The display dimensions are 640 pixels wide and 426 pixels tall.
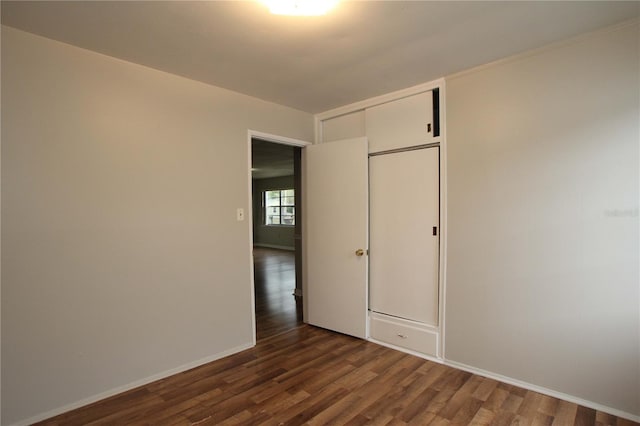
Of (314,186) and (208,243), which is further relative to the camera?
(314,186)

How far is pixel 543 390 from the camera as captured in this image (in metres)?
2.34

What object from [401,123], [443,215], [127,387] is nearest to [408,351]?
[443,215]

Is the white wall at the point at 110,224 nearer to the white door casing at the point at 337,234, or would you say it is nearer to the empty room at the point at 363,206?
the empty room at the point at 363,206

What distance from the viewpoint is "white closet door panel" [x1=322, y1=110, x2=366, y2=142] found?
11.7ft

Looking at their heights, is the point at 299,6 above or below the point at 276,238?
above

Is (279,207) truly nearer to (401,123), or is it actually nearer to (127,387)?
(401,123)

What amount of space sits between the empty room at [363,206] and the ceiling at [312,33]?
0.02 metres

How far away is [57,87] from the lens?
215cm

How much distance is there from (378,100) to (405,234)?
1.41 metres

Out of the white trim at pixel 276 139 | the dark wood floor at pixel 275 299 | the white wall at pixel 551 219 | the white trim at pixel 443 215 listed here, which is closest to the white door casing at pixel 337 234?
the white trim at pixel 276 139

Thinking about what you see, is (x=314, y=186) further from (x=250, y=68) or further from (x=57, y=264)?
(x=57, y=264)

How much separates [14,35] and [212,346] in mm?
2696

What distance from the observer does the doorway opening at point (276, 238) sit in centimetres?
416

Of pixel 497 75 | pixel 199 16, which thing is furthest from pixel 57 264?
pixel 497 75
